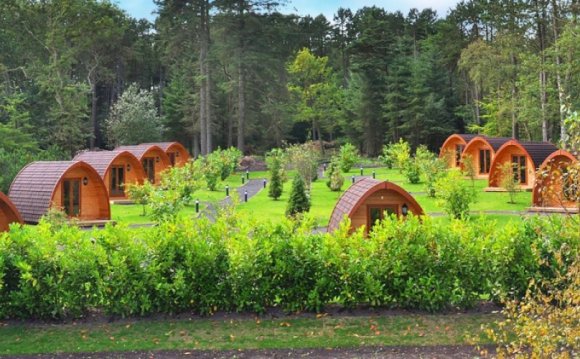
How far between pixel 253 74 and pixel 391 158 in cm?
1267

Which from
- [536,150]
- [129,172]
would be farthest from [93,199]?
[536,150]

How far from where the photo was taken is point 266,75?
45250mm

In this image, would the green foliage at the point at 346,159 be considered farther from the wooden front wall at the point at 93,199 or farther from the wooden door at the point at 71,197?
the wooden door at the point at 71,197

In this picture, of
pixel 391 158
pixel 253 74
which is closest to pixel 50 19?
pixel 253 74

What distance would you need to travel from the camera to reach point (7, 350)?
294 inches

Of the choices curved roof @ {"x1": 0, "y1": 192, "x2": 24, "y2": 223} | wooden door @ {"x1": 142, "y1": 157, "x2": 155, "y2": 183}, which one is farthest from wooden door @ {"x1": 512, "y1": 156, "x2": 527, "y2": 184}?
curved roof @ {"x1": 0, "y1": 192, "x2": 24, "y2": 223}

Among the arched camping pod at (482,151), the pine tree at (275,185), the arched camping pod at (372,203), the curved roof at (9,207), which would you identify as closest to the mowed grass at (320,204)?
the pine tree at (275,185)

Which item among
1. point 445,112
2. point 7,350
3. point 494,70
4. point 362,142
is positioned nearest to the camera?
point 7,350

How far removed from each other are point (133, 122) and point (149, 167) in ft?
37.8

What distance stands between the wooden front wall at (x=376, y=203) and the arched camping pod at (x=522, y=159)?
1526cm

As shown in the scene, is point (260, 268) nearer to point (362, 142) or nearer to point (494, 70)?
point (494, 70)

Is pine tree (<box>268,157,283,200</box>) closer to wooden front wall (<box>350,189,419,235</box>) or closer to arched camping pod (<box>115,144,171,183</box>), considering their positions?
arched camping pod (<box>115,144,171,183</box>)

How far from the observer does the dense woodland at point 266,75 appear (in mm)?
36406

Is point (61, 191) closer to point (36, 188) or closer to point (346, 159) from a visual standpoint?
point (36, 188)
